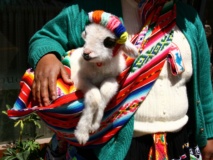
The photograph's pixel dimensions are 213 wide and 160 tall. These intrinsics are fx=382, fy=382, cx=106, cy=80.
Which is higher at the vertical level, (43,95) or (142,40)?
(142,40)

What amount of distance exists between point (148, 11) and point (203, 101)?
0.55 meters

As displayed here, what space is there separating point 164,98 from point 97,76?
350 mm

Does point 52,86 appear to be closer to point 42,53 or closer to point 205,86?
point 42,53

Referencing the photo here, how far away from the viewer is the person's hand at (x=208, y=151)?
185 centimetres

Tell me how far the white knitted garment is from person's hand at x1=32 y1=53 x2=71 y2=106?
33 centimetres

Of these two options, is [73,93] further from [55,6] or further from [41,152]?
[55,6]

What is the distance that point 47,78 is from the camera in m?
1.37

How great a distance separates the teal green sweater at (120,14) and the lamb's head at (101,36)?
13 cm

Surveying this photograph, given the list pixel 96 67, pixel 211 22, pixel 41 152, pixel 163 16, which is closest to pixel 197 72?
pixel 163 16

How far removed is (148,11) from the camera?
1.50m

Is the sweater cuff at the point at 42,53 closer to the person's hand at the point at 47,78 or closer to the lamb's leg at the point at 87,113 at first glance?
the person's hand at the point at 47,78

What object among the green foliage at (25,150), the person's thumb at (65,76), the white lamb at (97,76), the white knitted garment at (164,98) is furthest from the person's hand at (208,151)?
the green foliage at (25,150)

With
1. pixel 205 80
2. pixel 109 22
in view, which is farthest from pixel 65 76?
pixel 205 80

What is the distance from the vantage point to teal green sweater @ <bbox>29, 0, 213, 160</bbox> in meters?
1.47
